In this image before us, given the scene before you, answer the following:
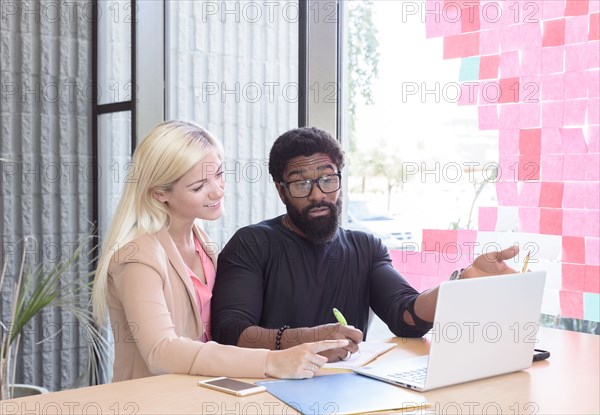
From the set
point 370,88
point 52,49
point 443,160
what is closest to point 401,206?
point 443,160

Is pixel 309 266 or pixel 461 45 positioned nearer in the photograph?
pixel 309 266

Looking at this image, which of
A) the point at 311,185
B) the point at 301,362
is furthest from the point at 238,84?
the point at 301,362

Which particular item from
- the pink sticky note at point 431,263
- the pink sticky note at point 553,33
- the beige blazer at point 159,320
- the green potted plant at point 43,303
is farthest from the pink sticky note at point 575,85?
the green potted plant at point 43,303

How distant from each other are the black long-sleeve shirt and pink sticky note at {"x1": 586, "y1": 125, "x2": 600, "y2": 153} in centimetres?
67

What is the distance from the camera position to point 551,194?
241 cm

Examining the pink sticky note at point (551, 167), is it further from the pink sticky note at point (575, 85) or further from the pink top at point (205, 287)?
the pink top at point (205, 287)

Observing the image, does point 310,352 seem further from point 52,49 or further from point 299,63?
point 52,49

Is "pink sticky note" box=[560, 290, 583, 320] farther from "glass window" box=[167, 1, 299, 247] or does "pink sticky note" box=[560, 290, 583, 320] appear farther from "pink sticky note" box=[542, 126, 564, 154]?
"glass window" box=[167, 1, 299, 247]

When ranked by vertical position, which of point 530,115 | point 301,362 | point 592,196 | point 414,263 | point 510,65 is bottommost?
point 301,362

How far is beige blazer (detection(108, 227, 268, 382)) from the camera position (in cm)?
184

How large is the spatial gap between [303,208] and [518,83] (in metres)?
0.77

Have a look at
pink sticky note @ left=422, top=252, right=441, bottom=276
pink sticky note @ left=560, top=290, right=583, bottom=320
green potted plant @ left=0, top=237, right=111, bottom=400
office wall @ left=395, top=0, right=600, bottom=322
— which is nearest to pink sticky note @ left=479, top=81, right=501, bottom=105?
office wall @ left=395, top=0, right=600, bottom=322

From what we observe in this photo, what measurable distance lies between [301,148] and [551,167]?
0.76 metres

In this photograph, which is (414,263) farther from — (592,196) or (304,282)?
(592,196)
